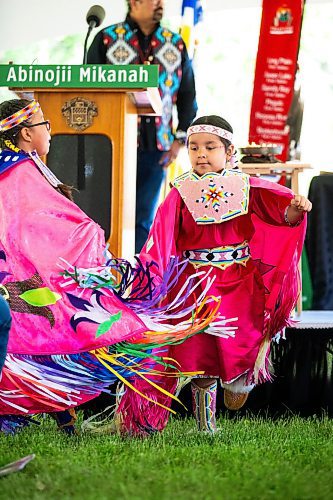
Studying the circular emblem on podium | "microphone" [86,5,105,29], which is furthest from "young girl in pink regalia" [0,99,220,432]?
"microphone" [86,5,105,29]

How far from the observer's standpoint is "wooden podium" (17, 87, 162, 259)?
12.1 feet

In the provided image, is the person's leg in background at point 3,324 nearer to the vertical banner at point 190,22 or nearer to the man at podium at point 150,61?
the man at podium at point 150,61

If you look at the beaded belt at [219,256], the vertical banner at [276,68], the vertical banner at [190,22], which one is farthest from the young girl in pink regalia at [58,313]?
the vertical banner at [276,68]

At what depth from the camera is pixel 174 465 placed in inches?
107

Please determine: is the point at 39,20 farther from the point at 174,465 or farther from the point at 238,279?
the point at 174,465

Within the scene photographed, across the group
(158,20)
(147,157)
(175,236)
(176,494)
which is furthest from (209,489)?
(158,20)

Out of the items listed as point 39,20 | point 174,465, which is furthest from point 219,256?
point 39,20

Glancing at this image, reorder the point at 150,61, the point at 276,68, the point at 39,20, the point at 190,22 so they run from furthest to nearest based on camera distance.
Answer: the point at 39,20, the point at 276,68, the point at 190,22, the point at 150,61

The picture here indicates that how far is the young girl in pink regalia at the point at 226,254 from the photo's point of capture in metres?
3.41

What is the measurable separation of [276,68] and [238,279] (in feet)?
10.7

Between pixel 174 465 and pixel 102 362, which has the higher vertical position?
pixel 102 362

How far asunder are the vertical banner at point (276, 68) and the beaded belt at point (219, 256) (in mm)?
2996

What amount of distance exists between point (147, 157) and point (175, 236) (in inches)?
50.4

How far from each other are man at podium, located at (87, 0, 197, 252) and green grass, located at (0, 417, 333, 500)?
1.47 meters
